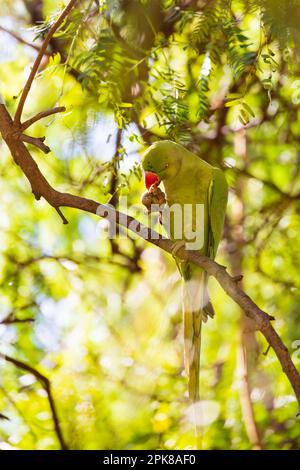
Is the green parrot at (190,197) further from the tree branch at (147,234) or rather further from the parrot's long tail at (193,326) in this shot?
the tree branch at (147,234)

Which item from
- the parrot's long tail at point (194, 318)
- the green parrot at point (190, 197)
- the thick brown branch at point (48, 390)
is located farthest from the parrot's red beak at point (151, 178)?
the thick brown branch at point (48, 390)

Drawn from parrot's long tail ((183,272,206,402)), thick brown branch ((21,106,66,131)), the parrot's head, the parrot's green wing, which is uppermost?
the parrot's head

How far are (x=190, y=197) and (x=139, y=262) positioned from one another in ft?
3.27

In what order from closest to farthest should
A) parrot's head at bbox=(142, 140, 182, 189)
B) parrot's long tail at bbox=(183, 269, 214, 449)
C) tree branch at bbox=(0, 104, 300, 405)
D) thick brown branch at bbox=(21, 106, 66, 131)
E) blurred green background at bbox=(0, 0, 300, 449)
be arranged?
tree branch at bbox=(0, 104, 300, 405)
thick brown branch at bbox=(21, 106, 66, 131)
parrot's long tail at bbox=(183, 269, 214, 449)
parrot's head at bbox=(142, 140, 182, 189)
blurred green background at bbox=(0, 0, 300, 449)

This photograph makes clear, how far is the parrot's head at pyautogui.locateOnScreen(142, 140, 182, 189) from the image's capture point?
175 cm

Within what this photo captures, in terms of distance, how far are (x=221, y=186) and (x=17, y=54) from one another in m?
1.25

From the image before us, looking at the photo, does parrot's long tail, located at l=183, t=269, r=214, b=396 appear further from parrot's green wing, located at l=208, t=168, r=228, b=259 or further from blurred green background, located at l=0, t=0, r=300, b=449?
blurred green background, located at l=0, t=0, r=300, b=449

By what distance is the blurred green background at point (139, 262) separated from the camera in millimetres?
2100

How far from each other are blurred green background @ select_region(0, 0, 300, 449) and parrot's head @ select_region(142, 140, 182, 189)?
0.04 meters

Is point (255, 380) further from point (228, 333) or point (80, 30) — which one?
point (80, 30)

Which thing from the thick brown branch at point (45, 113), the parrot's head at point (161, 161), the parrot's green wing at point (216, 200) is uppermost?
the parrot's head at point (161, 161)

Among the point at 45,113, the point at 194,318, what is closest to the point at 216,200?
the point at 194,318

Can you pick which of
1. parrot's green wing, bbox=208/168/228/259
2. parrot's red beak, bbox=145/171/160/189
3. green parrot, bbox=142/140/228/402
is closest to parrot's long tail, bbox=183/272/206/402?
green parrot, bbox=142/140/228/402

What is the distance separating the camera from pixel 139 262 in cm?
282
